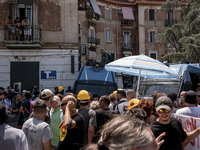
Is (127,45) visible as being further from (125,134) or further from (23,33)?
(125,134)

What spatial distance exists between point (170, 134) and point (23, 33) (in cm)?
1660

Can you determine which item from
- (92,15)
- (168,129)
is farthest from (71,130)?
(92,15)

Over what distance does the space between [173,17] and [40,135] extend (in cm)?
3391

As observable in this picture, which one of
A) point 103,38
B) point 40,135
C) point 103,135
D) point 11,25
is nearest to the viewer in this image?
point 103,135

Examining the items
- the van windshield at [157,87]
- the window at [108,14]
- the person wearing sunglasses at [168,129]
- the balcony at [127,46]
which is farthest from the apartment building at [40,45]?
the balcony at [127,46]

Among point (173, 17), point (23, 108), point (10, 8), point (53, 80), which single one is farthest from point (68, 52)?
point (173, 17)

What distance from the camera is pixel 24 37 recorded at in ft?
57.5

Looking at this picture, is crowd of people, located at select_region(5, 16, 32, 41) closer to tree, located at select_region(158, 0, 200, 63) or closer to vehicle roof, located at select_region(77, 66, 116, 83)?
vehicle roof, located at select_region(77, 66, 116, 83)

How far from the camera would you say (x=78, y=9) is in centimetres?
1875

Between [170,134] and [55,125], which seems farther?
[55,125]

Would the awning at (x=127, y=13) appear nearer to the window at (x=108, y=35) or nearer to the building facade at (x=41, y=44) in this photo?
the window at (x=108, y=35)

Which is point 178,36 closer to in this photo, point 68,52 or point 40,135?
point 68,52

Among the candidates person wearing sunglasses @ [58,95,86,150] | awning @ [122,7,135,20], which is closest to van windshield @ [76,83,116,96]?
person wearing sunglasses @ [58,95,86,150]

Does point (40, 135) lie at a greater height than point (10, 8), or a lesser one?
lesser
